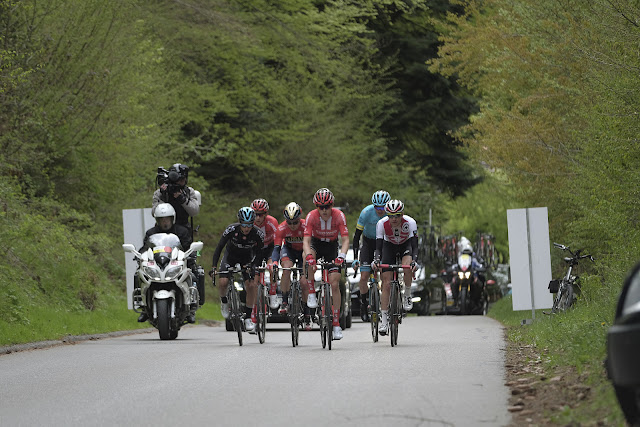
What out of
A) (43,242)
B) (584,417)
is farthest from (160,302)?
(584,417)

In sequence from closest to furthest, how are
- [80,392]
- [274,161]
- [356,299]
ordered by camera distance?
[80,392] < [356,299] < [274,161]

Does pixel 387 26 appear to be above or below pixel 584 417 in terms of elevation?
above

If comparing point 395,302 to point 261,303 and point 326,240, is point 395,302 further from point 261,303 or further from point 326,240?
point 261,303

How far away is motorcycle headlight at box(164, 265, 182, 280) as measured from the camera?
64.3 feet

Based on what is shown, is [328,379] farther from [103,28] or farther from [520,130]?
[103,28]

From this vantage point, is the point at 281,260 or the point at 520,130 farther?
the point at 520,130

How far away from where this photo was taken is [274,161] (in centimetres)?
4394

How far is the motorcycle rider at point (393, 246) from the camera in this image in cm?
1798

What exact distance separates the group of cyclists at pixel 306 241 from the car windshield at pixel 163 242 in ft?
0.99

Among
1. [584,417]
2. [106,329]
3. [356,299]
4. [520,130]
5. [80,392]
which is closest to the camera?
[584,417]

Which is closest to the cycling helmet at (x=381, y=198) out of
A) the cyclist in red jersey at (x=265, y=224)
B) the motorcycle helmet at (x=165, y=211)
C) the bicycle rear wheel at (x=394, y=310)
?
the cyclist in red jersey at (x=265, y=224)

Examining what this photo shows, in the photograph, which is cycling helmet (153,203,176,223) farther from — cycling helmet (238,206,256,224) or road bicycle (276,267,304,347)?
road bicycle (276,267,304,347)

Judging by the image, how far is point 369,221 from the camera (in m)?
20.2

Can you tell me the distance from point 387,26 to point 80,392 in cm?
3776
